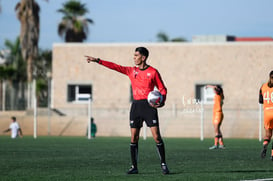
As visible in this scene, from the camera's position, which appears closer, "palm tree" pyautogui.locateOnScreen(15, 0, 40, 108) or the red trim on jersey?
the red trim on jersey

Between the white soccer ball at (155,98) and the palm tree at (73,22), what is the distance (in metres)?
54.0

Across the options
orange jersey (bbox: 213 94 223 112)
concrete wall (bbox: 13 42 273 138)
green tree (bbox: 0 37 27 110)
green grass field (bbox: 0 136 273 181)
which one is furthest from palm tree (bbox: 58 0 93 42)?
green grass field (bbox: 0 136 273 181)

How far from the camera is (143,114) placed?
12156mm

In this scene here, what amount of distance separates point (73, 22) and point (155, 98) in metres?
54.8

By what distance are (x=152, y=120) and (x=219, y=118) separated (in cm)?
1111

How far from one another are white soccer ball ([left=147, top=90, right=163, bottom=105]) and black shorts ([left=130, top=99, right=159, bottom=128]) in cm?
23

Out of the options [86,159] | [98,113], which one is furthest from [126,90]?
[86,159]

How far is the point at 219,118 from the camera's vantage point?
75.2ft

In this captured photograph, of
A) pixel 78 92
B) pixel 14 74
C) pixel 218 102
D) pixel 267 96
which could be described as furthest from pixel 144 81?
pixel 14 74

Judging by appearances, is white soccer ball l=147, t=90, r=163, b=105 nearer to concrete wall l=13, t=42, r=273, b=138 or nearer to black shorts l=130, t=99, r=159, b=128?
black shorts l=130, t=99, r=159, b=128

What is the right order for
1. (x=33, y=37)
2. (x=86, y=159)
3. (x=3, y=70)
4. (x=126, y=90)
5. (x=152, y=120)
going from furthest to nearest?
(x=3, y=70)
(x=33, y=37)
(x=126, y=90)
(x=86, y=159)
(x=152, y=120)

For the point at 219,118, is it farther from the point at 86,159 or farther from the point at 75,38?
the point at 75,38

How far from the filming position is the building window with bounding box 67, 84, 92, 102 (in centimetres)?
5159

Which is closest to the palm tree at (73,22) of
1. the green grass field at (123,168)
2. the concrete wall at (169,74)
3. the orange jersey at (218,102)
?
the concrete wall at (169,74)
